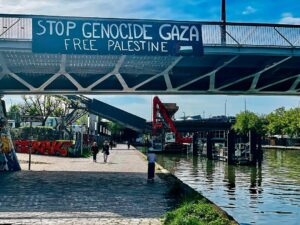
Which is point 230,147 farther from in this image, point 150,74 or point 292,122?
point 292,122

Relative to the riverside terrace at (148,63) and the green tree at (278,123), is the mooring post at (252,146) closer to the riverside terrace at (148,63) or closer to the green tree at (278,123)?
the riverside terrace at (148,63)

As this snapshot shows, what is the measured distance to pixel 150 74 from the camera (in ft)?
99.8

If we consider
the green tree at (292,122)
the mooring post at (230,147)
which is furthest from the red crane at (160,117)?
the green tree at (292,122)

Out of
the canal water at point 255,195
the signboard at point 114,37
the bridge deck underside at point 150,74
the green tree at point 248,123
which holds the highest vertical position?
the green tree at point 248,123

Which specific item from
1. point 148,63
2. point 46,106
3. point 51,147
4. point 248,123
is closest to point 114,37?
point 148,63

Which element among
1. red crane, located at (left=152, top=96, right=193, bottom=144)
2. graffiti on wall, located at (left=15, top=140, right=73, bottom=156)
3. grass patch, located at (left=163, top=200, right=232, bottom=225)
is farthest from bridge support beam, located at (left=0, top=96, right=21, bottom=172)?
red crane, located at (left=152, top=96, right=193, bottom=144)

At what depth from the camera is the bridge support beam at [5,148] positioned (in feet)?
104

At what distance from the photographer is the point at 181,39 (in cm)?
2552

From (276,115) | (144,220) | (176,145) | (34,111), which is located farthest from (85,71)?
(276,115)

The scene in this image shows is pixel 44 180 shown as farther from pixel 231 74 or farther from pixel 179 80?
pixel 231 74

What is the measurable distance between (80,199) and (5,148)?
46.3 ft

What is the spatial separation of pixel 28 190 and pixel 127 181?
20.9ft

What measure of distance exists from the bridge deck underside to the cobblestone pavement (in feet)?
20.2

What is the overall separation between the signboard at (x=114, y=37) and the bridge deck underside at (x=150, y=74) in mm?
1539
